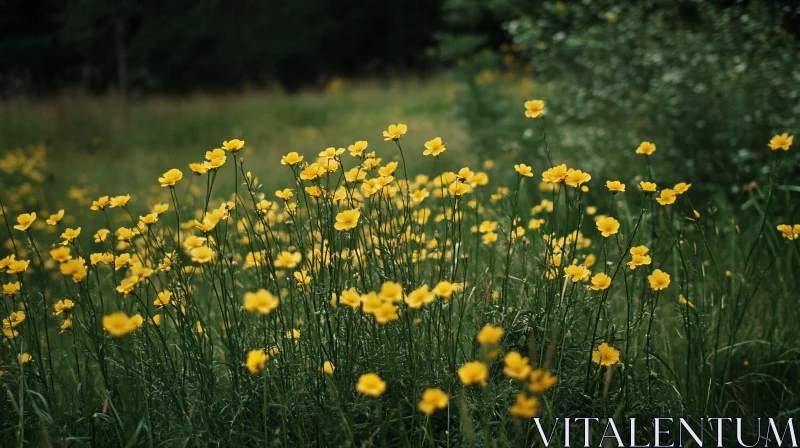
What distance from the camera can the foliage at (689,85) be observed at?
10.4 ft

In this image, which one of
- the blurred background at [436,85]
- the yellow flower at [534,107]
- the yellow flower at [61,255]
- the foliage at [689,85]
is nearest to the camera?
the yellow flower at [61,255]

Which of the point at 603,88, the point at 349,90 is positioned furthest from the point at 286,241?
the point at 349,90

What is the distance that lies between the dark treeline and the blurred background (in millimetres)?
61

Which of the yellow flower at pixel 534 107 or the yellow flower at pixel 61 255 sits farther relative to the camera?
the yellow flower at pixel 534 107

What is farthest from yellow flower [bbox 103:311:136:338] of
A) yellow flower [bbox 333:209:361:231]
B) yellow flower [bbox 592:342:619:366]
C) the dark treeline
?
the dark treeline

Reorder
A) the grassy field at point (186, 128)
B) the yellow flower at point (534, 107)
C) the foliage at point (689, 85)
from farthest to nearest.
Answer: the grassy field at point (186, 128)
the foliage at point (689, 85)
the yellow flower at point (534, 107)

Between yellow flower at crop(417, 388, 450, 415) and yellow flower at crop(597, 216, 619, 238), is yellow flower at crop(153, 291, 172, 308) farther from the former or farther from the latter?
yellow flower at crop(597, 216, 619, 238)

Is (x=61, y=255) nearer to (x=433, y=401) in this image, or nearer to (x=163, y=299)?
(x=163, y=299)

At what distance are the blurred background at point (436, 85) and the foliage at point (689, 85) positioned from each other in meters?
0.01

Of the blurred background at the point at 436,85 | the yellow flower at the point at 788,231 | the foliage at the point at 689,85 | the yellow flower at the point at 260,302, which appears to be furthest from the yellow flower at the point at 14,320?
Answer: the foliage at the point at 689,85

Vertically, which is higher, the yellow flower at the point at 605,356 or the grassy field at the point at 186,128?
the yellow flower at the point at 605,356

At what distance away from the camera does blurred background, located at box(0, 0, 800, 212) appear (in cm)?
337

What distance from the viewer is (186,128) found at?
8562 millimetres

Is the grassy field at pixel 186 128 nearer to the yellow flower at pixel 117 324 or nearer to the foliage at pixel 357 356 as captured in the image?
the foliage at pixel 357 356
